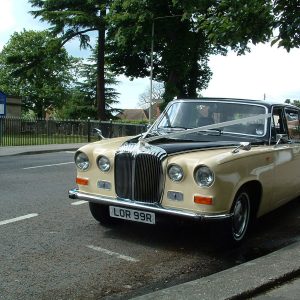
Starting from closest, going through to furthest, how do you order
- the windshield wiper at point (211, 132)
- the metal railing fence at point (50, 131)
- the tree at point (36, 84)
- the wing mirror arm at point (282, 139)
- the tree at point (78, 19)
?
the windshield wiper at point (211, 132), the wing mirror arm at point (282, 139), the metal railing fence at point (50, 131), the tree at point (78, 19), the tree at point (36, 84)

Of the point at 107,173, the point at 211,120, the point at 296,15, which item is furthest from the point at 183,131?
the point at 296,15

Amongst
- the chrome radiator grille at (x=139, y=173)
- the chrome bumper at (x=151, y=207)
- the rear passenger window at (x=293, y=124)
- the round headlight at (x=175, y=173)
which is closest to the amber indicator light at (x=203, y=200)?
the chrome bumper at (x=151, y=207)

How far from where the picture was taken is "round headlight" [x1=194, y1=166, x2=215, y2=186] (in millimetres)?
5191

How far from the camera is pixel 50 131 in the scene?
2622 centimetres

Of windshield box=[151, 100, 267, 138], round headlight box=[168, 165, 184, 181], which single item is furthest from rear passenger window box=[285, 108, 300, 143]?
round headlight box=[168, 165, 184, 181]

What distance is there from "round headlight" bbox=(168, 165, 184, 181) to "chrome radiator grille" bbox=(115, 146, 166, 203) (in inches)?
4.3

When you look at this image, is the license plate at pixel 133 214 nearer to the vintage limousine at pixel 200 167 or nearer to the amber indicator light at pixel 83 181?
the vintage limousine at pixel 200 167

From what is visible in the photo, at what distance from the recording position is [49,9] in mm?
37688

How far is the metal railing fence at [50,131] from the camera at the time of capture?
23.3 meters

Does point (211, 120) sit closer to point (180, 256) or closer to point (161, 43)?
point (180, 256)

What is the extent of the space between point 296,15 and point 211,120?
6.31ft

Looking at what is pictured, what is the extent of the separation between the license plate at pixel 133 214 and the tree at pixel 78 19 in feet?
103

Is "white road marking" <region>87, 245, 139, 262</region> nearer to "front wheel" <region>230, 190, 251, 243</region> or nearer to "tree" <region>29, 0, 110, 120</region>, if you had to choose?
"front wheel" <region>230, 190, 251, 243</region>

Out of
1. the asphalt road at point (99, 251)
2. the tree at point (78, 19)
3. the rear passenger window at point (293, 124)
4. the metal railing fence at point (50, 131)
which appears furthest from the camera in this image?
the tree at point (78, 19)
